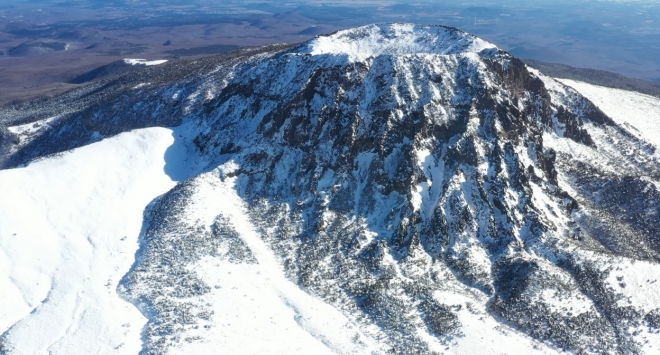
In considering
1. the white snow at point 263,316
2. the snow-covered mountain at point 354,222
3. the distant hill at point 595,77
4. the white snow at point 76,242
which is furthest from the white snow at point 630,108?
the white snow at point 76,242

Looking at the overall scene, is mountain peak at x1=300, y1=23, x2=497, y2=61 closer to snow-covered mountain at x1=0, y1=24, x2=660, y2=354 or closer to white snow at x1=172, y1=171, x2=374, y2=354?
snow-covered mountain at x1=0, y1=24, x2=660, y2=354

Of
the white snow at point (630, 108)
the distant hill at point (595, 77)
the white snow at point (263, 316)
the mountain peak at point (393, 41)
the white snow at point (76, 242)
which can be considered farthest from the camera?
the distant hill at point (595, 77)

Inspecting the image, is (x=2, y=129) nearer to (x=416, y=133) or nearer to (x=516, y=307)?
(x=416, y=133)

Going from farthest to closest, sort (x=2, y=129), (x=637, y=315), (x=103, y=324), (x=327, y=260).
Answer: (x=2, y=129) → (x=327, y=260) → (x=637, y=315) → (x=103, y=324)

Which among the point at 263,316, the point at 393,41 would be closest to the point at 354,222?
the point at 263,316

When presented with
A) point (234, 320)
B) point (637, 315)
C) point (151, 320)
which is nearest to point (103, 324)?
point (151, 320)

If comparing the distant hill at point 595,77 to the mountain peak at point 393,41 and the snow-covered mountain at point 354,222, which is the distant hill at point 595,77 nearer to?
the mountain peak at point 393,41
